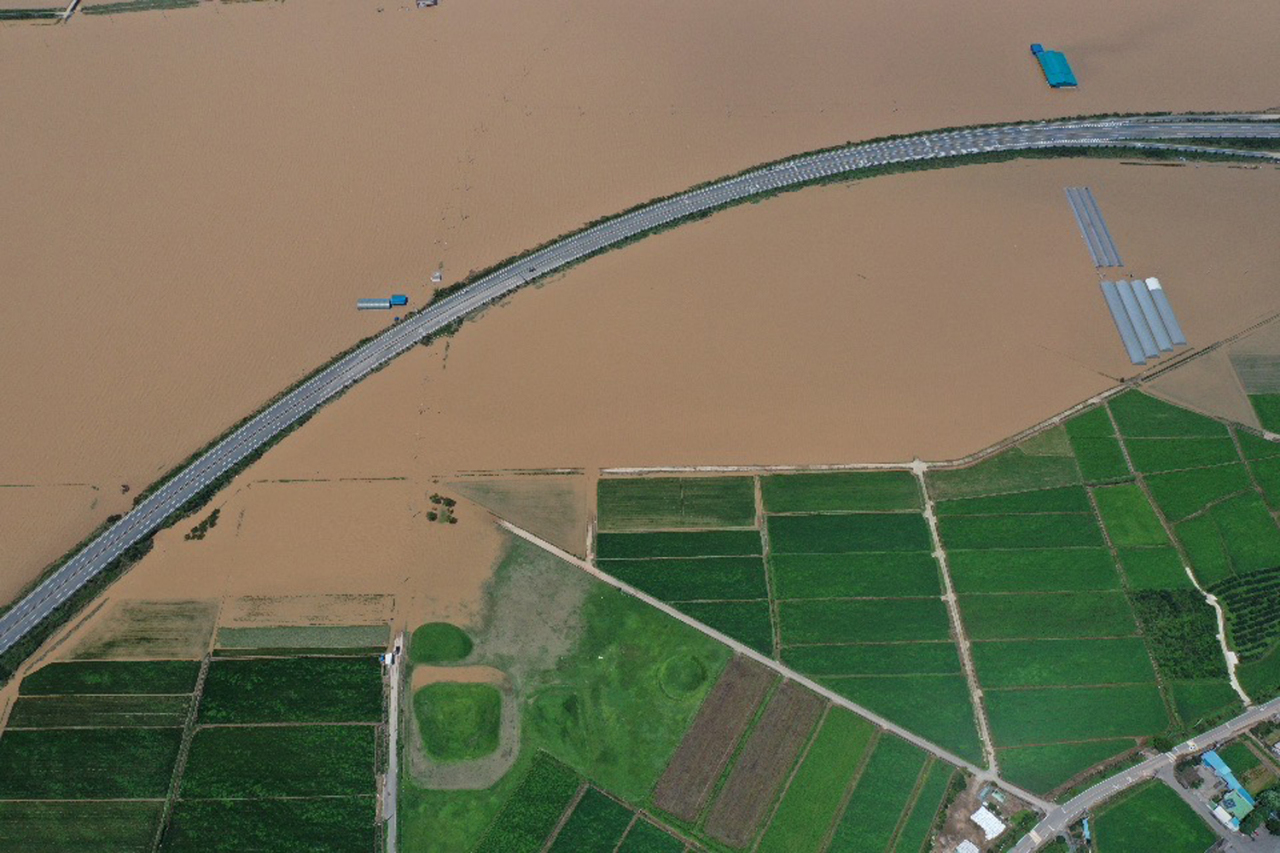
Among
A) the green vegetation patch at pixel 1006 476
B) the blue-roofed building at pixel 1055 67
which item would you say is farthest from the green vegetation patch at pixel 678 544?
the blue-roofed building at pixel 1055 67

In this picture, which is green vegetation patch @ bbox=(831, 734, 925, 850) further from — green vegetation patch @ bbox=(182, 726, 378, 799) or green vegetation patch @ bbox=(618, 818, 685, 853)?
green vegetation patch @ bbox=(182, 726, 378, 799)

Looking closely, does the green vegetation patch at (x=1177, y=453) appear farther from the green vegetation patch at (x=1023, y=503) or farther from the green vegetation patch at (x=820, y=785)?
the green vegetation patch at (x=820, y=785)

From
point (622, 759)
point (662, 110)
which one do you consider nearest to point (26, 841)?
point (622, 759)

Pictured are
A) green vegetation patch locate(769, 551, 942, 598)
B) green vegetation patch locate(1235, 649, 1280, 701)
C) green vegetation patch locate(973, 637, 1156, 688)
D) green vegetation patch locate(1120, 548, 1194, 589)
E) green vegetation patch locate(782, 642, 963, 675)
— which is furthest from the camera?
green vegetation patch locate(1120, 548, 1194, 589)

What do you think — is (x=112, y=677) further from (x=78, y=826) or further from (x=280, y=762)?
(x=280, y=762)

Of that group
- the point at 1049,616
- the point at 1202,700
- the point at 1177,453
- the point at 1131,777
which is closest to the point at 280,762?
the point at 1049,616

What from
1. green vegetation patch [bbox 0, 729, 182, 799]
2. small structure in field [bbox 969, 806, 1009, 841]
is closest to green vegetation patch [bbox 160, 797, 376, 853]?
green vegetation patch [bbox 0, 729, 182, 799]
